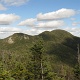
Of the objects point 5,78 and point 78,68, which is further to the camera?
point 78,68

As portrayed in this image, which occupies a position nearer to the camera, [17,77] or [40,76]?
[40,76]

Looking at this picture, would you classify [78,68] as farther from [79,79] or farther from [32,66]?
[32,66]

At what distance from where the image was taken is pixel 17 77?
5053 cm

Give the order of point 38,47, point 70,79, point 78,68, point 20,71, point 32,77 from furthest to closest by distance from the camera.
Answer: point 70,79, point 78,68, point 20,71, point 32,77, point 38,47

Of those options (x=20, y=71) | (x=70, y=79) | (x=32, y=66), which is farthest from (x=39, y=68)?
(x=70, y=79)

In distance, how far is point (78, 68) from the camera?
201 feet

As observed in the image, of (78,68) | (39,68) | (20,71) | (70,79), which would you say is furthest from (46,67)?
(70,79)

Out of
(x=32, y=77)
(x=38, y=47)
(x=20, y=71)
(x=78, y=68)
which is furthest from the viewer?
(x=78, y=68)

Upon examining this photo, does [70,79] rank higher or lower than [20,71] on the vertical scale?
lower

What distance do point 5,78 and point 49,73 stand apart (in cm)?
1493

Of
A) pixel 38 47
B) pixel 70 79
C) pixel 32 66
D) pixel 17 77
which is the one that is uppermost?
pixel 38 47

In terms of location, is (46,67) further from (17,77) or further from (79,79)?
(79,79)

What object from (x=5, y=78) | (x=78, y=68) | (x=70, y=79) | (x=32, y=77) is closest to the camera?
(x=5, y=78)

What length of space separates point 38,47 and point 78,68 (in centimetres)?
2785
